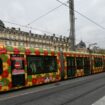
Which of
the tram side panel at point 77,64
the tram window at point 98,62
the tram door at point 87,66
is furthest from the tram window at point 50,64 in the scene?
the tram window at point 98,62

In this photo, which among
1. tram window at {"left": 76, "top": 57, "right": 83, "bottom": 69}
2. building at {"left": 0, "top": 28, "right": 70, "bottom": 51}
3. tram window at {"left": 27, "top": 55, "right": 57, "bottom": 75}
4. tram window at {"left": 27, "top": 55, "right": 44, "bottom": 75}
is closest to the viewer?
tram window at {"left": 27, "top": 55, "right": 44, "bottom": 75}

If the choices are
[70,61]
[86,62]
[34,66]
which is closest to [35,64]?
[34,66]

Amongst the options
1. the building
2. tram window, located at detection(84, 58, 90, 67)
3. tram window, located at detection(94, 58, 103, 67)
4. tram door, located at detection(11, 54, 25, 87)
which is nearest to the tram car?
tram door, located at detection(11, 54, 25, 87)

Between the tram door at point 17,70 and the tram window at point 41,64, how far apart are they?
921 millimetres

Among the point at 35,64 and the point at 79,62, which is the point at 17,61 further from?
the point at 79,62

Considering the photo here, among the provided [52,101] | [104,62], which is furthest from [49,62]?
[104,62]

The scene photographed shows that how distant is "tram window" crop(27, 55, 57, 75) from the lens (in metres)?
20.2

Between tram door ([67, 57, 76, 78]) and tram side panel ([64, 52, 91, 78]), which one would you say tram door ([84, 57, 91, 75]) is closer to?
tram side panel ([64, 52, 91, 78])

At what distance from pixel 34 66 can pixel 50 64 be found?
9.16 feet

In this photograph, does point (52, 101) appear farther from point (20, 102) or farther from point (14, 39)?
point (14, 39)

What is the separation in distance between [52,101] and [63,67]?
41.9 ft

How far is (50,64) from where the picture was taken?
23.2 meters

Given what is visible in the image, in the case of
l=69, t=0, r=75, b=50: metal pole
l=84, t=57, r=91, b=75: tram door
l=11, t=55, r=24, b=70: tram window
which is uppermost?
l=69, t=0, r=75, b=50: metal pole

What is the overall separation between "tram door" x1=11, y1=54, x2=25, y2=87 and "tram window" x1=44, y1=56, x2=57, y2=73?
352cm
